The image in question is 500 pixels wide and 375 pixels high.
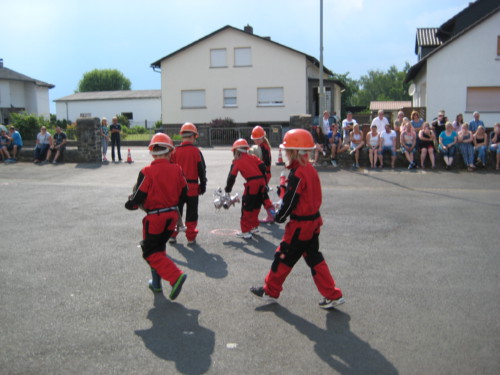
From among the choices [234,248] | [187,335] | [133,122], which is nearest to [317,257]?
[187,335]

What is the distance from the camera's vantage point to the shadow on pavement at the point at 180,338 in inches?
157

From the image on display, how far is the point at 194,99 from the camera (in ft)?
129

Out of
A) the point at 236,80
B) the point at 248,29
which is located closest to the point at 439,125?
the point at 236,80

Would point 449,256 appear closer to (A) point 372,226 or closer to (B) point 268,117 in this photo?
(A) point 372,226

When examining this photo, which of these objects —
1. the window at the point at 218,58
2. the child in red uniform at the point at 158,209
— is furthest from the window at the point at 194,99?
the child in red uniform at the point at 158,209

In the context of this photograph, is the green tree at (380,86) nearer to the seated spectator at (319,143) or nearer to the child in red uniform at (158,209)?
the seated spectator at (319,143)

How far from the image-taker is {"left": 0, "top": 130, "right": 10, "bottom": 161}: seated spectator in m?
19.3

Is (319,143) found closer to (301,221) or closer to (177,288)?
(301,221)

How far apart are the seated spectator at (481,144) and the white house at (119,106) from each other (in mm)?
50086

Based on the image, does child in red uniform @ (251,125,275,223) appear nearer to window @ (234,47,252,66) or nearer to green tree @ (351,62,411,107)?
window @ (234,47,252,66)

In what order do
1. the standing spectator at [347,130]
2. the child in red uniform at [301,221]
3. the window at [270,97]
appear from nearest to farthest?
the child in red uniform at [301,221] < the standing spectator at [347,130] < the window at [270,97]

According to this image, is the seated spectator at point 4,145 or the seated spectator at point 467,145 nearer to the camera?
the seated spectator at point 467,145

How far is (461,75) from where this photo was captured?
92.8ft

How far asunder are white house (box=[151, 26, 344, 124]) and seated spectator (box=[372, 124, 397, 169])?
21044 mm
